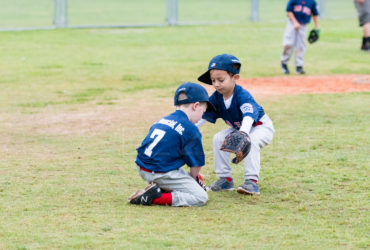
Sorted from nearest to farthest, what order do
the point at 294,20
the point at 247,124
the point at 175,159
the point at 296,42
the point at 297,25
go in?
1. the point at 175,159
2. the point at 247,124
3. the point at 297,25
4. the point at 294,20
5. the point at 296,42

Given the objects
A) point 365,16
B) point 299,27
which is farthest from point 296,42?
point 365,16

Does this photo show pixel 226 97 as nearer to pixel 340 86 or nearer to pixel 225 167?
pixel 225 167

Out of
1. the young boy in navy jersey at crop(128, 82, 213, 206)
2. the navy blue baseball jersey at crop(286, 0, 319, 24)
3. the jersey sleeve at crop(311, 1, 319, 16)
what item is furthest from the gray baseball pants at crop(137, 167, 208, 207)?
the jersey sleeve at crop(311, 1, 319, 16)

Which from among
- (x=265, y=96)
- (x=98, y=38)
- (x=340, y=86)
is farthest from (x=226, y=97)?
(x=98, y=38)

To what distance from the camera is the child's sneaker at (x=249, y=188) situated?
5539 millimetres

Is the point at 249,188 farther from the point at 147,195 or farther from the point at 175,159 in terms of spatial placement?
the point at 147,195

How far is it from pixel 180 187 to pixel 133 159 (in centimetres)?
171

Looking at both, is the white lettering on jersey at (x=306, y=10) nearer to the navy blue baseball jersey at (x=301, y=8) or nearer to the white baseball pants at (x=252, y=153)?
the navy blue baseball jersey at (x=301, y=8)

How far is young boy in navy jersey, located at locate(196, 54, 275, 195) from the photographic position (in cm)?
557

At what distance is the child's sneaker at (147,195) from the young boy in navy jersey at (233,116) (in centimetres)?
72

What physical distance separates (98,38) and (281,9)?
40.6 feet

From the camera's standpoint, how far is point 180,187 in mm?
5297

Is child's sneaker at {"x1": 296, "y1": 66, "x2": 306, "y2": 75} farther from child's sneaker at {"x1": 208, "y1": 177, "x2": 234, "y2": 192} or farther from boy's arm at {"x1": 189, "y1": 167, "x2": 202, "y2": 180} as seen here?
boy's arm at {"x1": 189, "y1": 167, "x2": 202, "y2": 180}

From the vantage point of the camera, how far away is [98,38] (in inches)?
731
